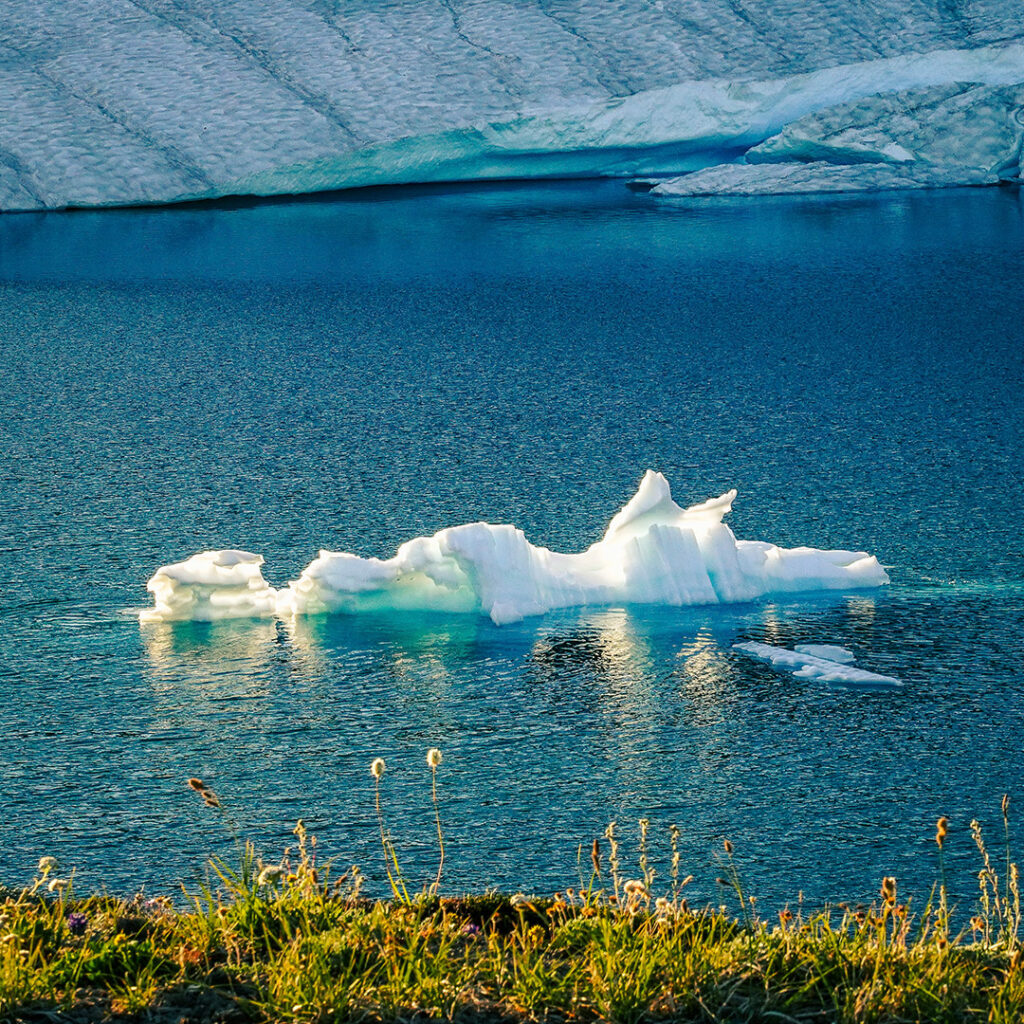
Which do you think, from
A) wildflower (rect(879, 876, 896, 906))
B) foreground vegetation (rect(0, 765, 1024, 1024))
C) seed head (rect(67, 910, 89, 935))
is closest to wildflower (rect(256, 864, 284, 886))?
foreground vegetation (rect(0, 765, 1024, 1024))

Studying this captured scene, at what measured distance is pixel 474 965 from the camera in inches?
77.2

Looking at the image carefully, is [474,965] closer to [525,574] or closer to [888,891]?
[888,891]

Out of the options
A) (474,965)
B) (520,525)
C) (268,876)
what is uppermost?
(520,525)

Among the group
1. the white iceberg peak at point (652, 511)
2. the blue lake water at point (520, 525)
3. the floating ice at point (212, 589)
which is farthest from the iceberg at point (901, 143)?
the floating ice at point (212, 589)

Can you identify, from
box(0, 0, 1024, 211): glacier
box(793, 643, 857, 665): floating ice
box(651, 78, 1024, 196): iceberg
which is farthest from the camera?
box(0, 0, 1024, 211): glacier

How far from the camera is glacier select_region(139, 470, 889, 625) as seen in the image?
367 cm

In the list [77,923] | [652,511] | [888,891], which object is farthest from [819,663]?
[77,923]

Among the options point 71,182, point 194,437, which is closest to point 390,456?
point 194,437

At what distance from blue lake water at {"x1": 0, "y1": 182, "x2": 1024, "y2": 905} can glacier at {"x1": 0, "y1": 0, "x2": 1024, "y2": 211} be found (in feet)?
10.3

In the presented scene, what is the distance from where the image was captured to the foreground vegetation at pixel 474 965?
6.00 feet

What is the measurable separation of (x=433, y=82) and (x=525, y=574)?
934 cm

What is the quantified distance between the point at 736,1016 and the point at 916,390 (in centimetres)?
439

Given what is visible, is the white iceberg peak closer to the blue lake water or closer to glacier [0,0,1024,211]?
the blue lake water

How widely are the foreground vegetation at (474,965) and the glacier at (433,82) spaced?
404 inches
